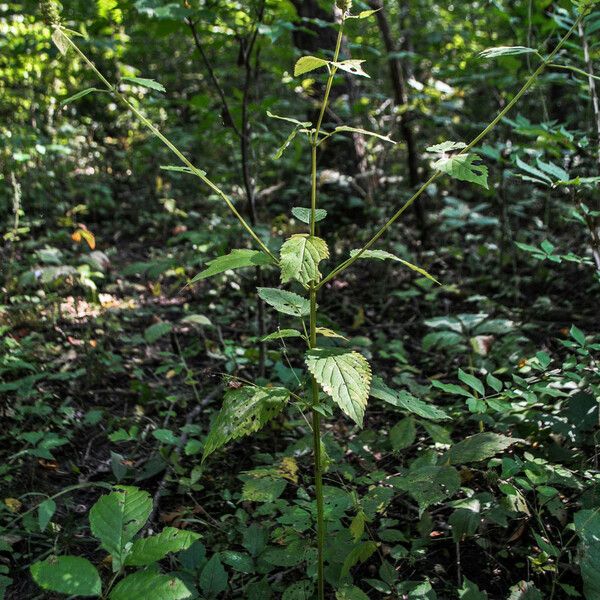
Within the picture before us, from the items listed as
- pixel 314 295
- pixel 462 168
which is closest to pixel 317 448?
pixel 314 295

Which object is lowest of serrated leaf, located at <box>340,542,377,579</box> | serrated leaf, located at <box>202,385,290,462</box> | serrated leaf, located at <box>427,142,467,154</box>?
serrated leaf, located at <box>340,542,377,579</box>

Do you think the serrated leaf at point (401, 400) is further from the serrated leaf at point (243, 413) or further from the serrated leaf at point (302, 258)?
the serrated leaf at point (302, 258)

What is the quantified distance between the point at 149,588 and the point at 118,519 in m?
0.23

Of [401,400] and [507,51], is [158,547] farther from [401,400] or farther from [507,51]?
[507,51]

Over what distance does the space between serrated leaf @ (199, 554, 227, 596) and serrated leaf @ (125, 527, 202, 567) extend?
0.35m

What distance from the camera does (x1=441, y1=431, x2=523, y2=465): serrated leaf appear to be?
1570 mm

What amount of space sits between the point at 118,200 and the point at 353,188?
2647 mm

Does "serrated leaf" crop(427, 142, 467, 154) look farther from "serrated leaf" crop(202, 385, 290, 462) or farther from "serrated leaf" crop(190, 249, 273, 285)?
"serrated leaf" crop(202, 385, 290, 462)

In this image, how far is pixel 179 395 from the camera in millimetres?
2744

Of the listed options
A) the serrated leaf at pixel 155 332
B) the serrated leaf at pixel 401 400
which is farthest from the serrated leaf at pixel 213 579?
the serrated leaf at pixel 155 332

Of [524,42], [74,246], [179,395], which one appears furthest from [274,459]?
[524,42]

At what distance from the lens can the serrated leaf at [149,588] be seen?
3.67 feet

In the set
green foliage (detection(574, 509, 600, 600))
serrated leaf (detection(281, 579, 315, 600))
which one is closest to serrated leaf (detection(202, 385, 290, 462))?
serrated leaf (detection(281, 579, 315, 600))

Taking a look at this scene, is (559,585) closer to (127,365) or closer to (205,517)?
(205,517)
